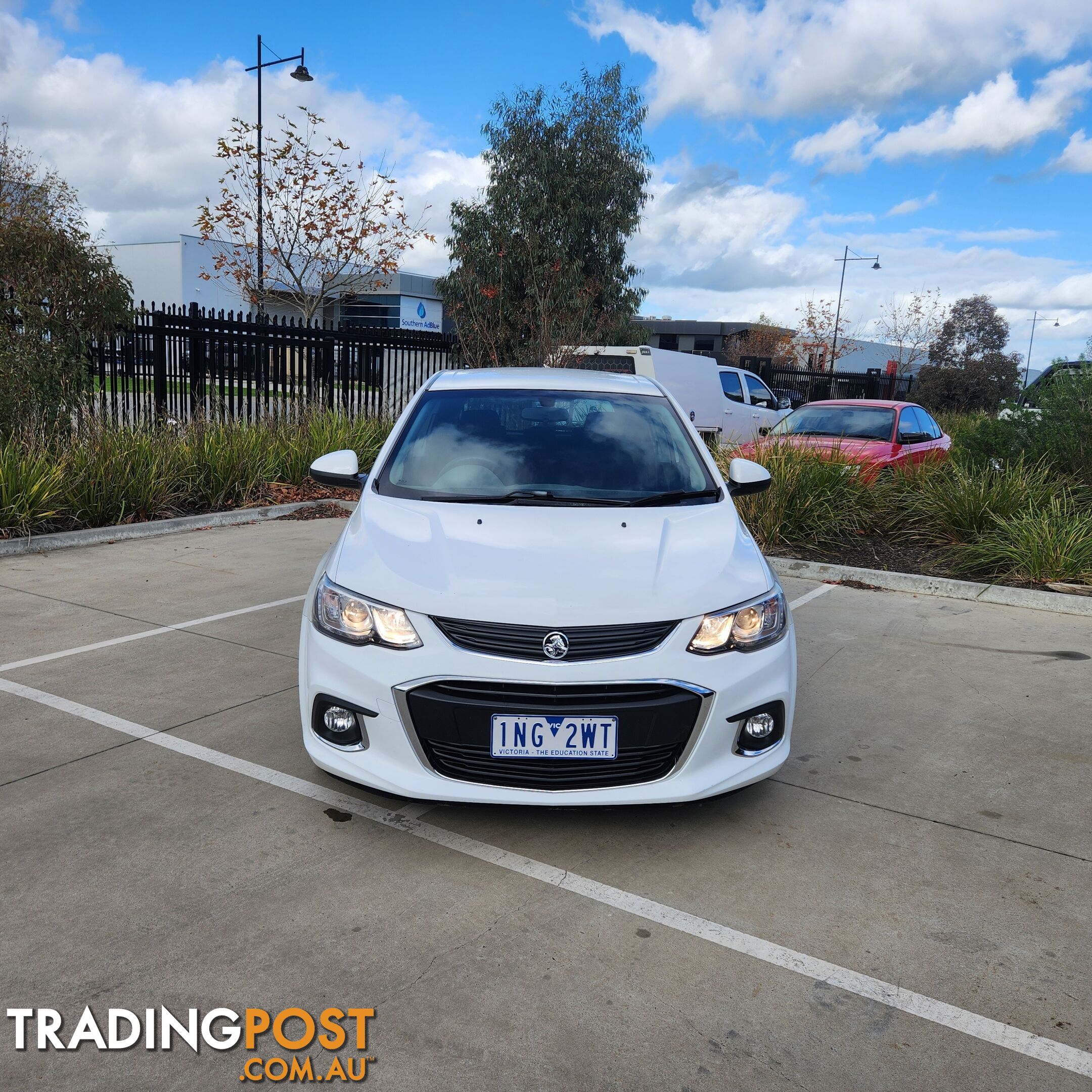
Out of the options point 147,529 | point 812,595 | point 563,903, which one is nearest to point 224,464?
point 147,529

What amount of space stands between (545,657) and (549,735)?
10.1 inches

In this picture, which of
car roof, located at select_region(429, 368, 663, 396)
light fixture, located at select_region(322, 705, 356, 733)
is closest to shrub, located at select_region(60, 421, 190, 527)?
car roof, located at select_region(429, 368, 663, 396)

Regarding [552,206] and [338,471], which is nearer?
[338,471]

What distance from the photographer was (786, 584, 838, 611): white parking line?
24.2 feet

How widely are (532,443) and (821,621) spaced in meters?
3.25

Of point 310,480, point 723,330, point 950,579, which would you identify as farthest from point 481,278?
point 723,330

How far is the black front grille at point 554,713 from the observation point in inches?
123

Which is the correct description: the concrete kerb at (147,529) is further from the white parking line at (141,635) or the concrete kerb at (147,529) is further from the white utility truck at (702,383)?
the white utility truck at (702,383)

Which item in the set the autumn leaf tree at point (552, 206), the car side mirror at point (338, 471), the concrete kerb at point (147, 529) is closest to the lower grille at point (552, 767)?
the car side mirror at point (338, 471)

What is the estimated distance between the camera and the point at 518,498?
4.13 m

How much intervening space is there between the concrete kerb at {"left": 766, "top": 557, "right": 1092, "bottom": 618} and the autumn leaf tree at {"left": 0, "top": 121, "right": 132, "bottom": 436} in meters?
7.63

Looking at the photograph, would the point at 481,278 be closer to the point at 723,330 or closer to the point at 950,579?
the point at 950,579

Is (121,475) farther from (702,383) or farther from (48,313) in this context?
(702,383)

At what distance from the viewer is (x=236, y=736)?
4.32 metres
